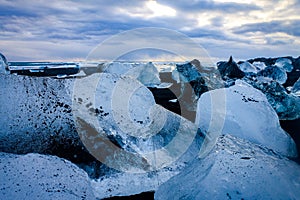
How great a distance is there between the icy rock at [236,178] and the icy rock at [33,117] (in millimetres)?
1059

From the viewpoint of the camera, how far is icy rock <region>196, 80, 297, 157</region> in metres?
2.57

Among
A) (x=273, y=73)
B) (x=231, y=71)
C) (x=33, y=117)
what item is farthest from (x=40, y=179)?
(x=273, y=73)

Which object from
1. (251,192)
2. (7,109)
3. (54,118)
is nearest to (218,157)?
(251,192)

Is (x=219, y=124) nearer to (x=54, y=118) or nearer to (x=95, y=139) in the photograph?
(x=95, y=139)

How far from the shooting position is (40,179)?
1.54 meters

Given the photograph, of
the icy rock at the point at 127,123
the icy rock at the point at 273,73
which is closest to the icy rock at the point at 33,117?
the icy rock at the point at 127,123

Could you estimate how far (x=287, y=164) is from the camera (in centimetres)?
158

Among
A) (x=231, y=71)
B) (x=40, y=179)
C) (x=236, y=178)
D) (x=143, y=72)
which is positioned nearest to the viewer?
(x=236, y=178)

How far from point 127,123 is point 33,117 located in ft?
2.78

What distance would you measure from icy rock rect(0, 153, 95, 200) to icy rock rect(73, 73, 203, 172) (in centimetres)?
51

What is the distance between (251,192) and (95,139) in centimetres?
139

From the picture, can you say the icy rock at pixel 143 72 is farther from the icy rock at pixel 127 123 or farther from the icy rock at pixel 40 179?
the icy rock at pixel 40 179

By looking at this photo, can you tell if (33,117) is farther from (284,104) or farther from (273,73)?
(273,73)

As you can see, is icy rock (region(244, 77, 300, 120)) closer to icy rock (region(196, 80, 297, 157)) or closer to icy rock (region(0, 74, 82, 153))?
icy rock (region(196, 80, 297, 157))
